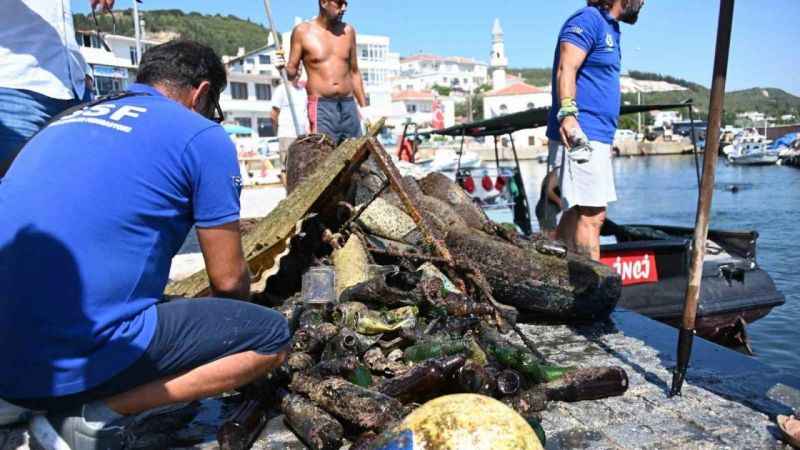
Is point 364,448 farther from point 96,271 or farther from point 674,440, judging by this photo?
point 674,440

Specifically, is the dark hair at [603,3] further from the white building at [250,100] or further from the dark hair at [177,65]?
the white building at [250,100]


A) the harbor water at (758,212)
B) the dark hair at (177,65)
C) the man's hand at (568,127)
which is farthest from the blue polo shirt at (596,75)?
the dark hair at (177,65)

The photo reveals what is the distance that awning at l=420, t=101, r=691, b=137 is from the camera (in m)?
7.80

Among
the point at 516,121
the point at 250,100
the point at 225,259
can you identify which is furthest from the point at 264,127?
the point at 225,259

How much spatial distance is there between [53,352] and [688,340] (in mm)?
3068

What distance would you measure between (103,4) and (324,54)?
3152 millimetres

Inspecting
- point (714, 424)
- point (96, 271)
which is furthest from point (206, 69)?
point (714, 424)

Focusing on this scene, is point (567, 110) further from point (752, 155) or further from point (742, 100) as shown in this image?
point (742, 100)

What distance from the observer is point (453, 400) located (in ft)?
7.55

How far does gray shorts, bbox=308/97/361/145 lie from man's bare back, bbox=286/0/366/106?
8 centimetres

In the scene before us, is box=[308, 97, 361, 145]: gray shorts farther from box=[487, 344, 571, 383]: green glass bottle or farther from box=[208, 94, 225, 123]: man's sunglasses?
box=[487, 344, 571, 383]: green glass bottle

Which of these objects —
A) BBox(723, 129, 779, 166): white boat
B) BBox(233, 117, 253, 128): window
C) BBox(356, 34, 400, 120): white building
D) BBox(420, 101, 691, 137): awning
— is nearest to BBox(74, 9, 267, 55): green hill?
BBox(356, 34, 400, 120): white building

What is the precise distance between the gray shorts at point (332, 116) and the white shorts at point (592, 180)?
3.20 metres

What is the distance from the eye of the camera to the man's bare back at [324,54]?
289 inches
